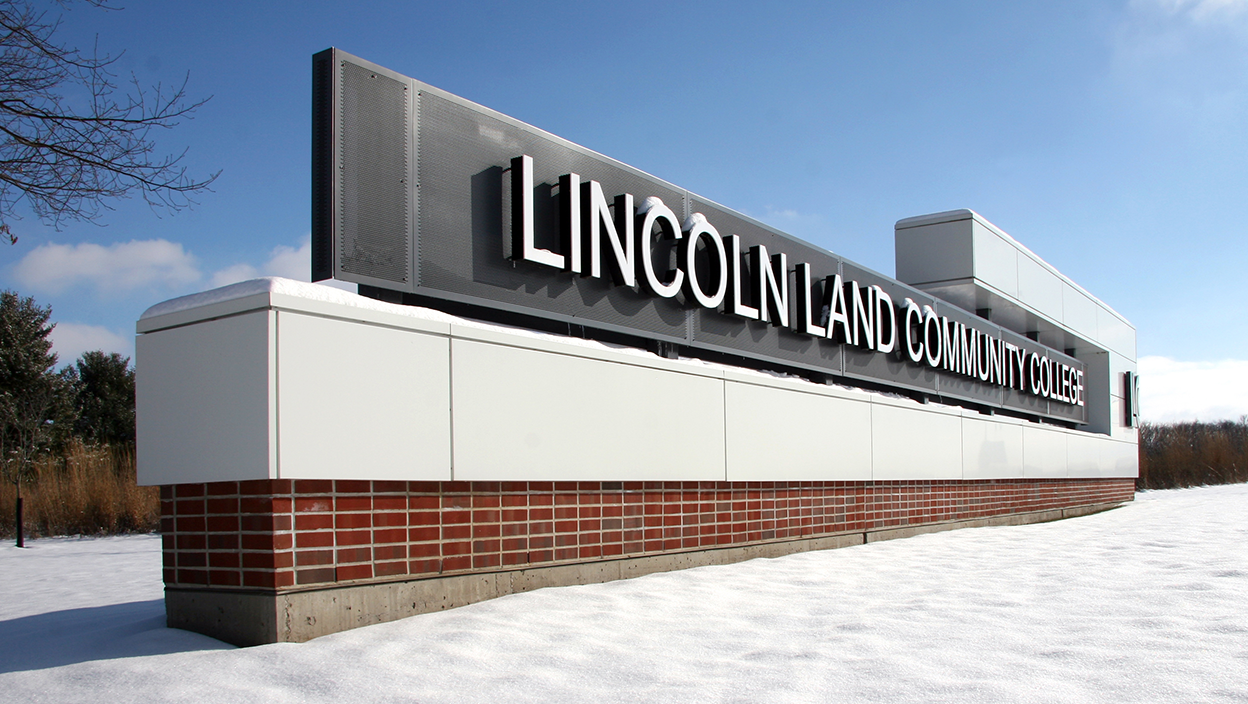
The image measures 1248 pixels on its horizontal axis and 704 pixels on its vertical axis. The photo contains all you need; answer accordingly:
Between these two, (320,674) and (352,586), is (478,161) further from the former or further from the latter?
(320,674)

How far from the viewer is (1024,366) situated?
58.9ft

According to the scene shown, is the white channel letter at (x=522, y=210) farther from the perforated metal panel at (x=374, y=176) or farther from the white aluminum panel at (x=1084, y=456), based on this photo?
the white aluminum panel at (x=1084, y=456)

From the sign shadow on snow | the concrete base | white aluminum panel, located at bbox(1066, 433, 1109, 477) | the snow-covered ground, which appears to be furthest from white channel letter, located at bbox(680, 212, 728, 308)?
white aluminum panel, located at bbox(1066, 433, 1109, 477)

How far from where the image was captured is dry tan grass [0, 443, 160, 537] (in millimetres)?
15133

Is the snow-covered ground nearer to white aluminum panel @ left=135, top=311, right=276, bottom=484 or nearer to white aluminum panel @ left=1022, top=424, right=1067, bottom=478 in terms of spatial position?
white aluminum panel @ left=135, top=311, right=276, bottom=484

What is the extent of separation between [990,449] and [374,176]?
11.8m

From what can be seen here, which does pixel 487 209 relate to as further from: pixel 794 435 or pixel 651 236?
pixel 794 435

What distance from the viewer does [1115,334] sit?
2427 cm

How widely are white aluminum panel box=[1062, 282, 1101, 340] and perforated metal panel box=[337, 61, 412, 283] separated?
733 inches

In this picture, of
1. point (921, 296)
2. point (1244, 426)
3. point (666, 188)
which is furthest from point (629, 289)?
point (1244, 426)

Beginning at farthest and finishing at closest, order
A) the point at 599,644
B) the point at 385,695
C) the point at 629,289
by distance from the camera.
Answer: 1. the point at 629,289
2. the point at 599,644
3. the point at 385,695

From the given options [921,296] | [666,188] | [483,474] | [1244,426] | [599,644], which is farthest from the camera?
[1244,426]

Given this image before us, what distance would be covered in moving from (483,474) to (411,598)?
2.92ft

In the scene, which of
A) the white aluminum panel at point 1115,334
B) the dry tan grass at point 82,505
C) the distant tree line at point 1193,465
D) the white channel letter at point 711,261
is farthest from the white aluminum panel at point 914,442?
the distant tree line at point 1193,465
